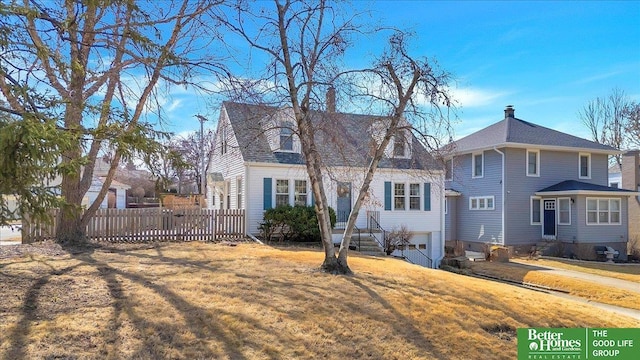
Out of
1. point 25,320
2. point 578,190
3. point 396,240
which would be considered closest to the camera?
point 25,320

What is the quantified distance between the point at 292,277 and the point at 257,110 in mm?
4274

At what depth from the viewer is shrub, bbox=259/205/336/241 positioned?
17.8 metres

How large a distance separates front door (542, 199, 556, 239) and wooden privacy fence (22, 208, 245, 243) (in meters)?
16.4

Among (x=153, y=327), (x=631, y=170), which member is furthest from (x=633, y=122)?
(x=153, y=327)

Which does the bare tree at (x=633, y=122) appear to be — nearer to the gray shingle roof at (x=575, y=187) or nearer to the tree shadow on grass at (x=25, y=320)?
the gray shingle roof at (x=575, y=187)

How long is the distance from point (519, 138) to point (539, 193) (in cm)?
310

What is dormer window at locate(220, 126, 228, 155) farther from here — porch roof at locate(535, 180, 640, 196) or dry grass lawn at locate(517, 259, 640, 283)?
porch roof at locate(535, 180, 640, 196)

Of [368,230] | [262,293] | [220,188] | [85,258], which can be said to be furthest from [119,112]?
[220,188]

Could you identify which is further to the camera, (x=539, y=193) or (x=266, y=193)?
(x=539, y=193)

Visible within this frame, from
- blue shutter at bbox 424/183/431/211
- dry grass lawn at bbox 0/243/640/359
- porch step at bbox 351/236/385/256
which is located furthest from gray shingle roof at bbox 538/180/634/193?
dry grass lawn at bbox 0/243/640/359

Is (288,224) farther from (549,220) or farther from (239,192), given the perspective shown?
(549,220)

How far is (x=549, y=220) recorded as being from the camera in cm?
2480

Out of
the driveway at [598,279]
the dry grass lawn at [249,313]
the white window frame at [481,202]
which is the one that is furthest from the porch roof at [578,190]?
the dry grass lawn at [249,313]

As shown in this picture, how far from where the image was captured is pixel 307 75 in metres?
10.6
